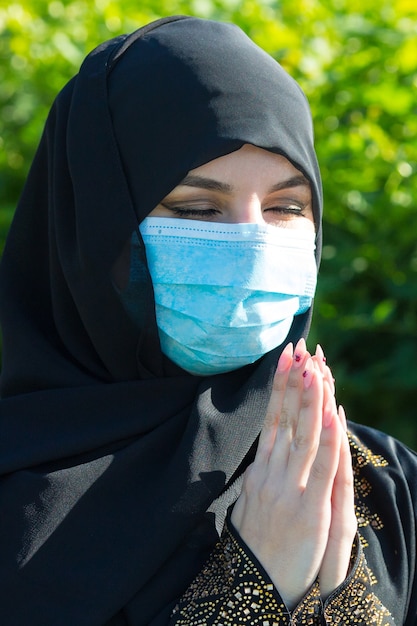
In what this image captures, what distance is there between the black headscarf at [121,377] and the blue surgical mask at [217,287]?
45mm

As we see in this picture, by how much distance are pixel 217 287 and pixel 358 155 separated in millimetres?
1338

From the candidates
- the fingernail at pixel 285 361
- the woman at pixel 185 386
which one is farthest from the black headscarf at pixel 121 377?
the fingernail at pixel 285 361

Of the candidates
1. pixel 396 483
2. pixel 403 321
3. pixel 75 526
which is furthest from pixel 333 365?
pixel 75 526

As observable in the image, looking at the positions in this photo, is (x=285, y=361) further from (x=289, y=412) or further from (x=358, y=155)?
(x=358, y=155)

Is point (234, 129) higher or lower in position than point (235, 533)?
higher

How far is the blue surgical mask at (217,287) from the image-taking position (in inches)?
84.9

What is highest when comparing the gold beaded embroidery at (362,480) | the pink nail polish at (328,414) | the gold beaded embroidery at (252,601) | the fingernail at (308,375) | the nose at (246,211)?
the nose at (246,211)

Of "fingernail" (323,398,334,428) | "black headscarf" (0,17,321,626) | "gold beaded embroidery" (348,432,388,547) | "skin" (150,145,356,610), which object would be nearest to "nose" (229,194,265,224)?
"black headscarf" (0,17,321,626)

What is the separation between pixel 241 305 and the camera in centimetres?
216

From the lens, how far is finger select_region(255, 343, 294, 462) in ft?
6.50

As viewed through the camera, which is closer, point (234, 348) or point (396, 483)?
point (234, 348)

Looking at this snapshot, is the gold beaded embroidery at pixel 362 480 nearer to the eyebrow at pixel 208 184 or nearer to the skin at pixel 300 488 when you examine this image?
the skin at pixel 300 488

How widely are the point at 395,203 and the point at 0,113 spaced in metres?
1.87

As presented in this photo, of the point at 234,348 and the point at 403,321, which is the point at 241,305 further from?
the point at 403,321
